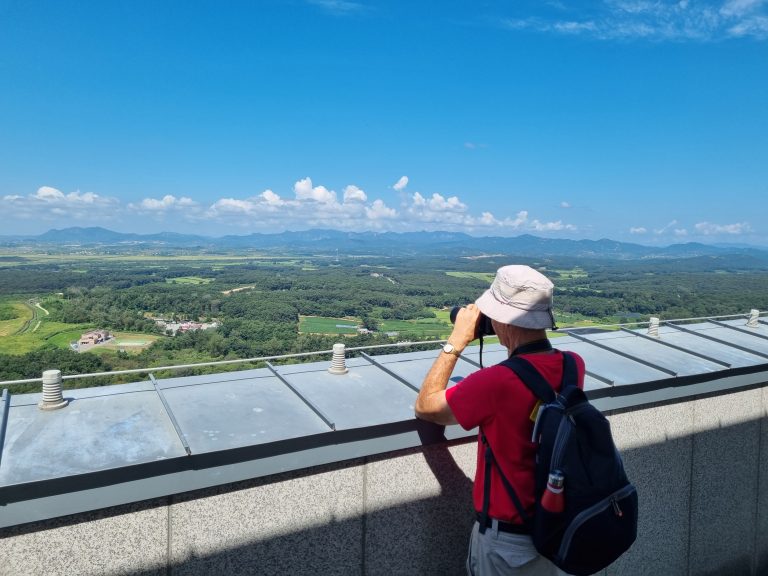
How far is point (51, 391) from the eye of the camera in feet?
8.46

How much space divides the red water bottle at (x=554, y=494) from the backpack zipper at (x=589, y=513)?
0.07m

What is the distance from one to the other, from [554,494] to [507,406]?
0.34 meters

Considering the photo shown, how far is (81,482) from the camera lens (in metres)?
1.95

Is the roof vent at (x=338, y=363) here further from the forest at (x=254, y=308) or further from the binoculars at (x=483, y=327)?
the forest at (x=254, y=308)

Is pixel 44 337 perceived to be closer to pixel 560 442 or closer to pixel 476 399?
pixel 476 399

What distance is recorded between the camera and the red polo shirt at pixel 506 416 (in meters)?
1.94

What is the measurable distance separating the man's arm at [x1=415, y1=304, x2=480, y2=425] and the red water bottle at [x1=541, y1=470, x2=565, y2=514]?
0.46 m

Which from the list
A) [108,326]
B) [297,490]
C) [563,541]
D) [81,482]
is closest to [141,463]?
[81,482]

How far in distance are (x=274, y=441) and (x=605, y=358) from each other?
280 centimetres

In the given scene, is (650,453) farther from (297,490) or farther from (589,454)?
(297,490)

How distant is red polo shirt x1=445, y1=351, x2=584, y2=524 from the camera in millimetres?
1936

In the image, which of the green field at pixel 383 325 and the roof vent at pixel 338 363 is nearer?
the roof vent at pixel 338 363

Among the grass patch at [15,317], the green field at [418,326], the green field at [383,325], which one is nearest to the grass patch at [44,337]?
the grass patch at [15,317]

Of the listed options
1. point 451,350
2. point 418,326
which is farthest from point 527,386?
point 418,326
